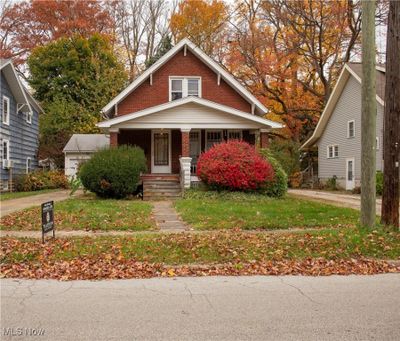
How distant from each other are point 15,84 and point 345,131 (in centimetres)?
2148

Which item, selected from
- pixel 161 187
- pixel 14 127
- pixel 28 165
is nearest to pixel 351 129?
pixel 161 187

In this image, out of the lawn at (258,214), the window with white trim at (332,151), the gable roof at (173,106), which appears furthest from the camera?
the window with white trim at (332,151)

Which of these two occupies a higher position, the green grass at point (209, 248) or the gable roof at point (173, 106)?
the gable roof at point (173, 106)

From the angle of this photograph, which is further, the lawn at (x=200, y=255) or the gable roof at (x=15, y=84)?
the gable roof at (x=15, y=84)

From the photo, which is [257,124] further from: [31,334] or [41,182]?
[31,334]

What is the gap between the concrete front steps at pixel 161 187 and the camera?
19562 millimetres

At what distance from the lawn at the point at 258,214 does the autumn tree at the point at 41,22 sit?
32547mm

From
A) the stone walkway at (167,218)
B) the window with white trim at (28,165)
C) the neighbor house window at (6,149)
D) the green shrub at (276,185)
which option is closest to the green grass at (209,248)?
the stone walkway at (167,218)

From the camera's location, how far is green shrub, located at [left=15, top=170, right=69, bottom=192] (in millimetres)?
25859

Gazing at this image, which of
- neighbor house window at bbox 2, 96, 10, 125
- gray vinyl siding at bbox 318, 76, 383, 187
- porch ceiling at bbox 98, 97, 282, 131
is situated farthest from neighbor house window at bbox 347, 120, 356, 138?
neighbor house window at bbox 2, 96, 10, 125

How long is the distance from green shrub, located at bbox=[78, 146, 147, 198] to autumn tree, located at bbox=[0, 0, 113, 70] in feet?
91.8

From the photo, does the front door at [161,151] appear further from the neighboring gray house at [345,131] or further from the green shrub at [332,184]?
the green shrub at [332,184]

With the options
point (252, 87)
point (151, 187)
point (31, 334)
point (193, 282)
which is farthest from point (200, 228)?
point (252, 87)

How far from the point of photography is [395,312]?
5188 mm
